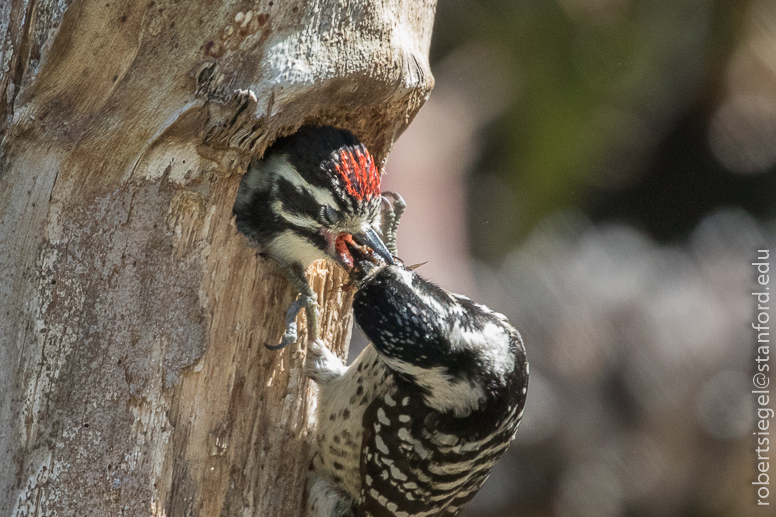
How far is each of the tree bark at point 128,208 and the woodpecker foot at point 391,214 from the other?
57 cm

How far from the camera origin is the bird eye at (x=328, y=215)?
5.71ft

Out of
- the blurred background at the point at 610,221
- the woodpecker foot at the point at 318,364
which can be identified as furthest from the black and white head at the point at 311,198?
the blurred background at the point at 610,221

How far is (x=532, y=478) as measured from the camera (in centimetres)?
426

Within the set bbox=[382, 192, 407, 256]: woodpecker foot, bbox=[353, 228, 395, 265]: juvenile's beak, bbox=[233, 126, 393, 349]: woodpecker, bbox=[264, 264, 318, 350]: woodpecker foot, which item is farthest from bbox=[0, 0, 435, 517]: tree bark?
bbox=[382, 192, 407, 256]: woodpecker foot

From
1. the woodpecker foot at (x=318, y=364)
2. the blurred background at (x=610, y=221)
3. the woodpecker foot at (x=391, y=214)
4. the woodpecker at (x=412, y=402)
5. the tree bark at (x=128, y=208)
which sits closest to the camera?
the tree bark at (x=128, y=208)

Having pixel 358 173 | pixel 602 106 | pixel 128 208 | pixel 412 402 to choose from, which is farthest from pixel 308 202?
pixel 602 106

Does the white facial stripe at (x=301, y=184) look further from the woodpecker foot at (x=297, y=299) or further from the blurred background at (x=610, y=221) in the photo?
the blurred background at (x=610, y=221)

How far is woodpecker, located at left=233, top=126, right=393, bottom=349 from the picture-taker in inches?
67.7

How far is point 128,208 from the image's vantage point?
1550mm

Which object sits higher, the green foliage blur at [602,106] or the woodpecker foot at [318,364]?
the green foliage blur at [602,106]

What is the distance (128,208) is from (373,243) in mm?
597

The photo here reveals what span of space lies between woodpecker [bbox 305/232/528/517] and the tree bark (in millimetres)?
414

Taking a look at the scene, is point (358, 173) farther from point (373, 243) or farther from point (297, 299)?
point (297, 299)

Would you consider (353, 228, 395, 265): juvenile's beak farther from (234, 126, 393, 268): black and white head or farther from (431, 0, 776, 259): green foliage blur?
(431, 0, 776, 259): green foliage blur
